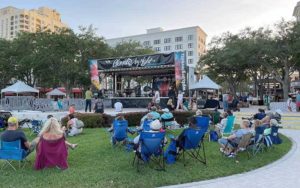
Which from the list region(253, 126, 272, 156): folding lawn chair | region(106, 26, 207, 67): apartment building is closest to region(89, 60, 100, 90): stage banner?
region(253, 126, 272, 156): folding lawn chair

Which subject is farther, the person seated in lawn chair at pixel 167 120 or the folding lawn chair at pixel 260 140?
the person seated in lawn chair at pixel 167 120

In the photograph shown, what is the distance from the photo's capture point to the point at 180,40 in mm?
115500

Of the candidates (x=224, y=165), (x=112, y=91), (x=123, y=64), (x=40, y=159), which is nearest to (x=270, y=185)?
(x=224, y=165)

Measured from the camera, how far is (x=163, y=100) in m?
27.0

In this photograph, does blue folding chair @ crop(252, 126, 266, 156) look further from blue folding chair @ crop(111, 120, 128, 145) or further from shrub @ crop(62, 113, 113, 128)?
shrub @ crop(62, 113, 113, 128)

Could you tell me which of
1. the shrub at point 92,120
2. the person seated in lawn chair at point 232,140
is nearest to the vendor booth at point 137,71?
the shrub at point 92,120

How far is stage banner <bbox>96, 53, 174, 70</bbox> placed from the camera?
85.4ft

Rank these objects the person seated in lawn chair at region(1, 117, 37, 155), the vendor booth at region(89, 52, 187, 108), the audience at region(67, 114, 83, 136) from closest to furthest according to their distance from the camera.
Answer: the person seated in lawn chair at region(1, 117, 37, 155) → the audience at region(67, 114, 83, 136) → the vendor booth at region(89, 52, 187, 108)

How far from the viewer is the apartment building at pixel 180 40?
368 feet

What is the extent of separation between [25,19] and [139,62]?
75.0 metres

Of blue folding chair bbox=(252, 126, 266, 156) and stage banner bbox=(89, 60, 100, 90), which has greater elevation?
stage banner bbox=(89, 60, 100, 90)

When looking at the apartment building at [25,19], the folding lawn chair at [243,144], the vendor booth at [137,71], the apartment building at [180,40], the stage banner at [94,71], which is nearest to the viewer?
the folding lawn chair at [243,144]

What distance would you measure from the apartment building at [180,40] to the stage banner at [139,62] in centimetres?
8168

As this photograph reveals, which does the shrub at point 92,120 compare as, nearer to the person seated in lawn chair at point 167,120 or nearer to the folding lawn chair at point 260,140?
the person seated in lawn chair at point 167,120
